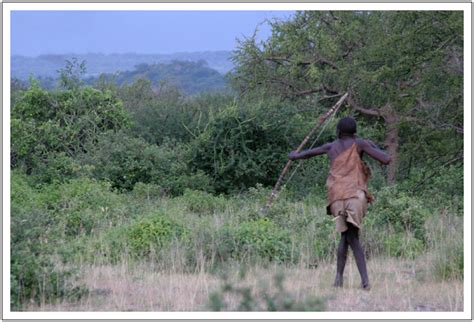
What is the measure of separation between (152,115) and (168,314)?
12.4 meters

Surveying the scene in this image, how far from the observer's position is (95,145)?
648 inches

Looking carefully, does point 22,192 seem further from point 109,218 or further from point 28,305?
point 28,305

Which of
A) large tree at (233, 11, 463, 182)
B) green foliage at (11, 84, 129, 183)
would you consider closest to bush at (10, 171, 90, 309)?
green foliage at (11, 84, 129, 183)

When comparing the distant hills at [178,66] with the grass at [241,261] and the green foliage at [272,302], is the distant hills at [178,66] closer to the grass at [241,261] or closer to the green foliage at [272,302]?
the grass at [241,261]

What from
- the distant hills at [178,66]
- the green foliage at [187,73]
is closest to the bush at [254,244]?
the distant hills at [178,66]

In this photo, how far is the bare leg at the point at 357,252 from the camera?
312 inches

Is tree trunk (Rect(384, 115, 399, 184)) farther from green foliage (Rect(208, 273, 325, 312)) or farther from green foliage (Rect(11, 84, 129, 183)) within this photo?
green foliage (Rect(208, 273, 325, 312))

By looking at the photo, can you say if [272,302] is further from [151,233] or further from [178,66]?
[178,66]

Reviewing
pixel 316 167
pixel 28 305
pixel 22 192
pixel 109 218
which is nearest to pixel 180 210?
pixel 109 218

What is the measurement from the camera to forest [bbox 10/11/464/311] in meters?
7.73

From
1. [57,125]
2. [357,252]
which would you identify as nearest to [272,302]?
[357,252]

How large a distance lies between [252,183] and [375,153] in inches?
304

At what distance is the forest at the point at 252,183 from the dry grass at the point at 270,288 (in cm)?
3

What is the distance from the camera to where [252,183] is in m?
15.5
